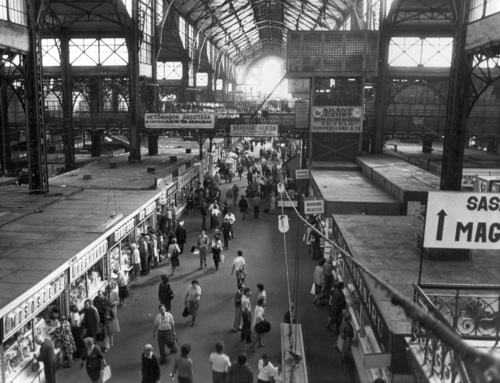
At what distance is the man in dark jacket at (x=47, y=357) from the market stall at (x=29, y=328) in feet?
0.58

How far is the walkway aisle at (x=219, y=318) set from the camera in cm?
1048

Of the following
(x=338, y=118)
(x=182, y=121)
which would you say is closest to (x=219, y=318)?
(x=338, y=118)

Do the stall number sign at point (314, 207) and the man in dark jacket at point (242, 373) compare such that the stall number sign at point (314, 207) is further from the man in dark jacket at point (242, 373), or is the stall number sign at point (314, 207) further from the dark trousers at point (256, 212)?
the man in dark jacket at point (242, 373)

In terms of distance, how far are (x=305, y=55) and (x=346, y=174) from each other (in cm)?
832

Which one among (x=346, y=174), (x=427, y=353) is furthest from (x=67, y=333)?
(x=346, y=174)

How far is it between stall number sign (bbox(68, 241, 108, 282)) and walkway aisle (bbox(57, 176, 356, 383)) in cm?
174

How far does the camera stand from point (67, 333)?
10461 mm

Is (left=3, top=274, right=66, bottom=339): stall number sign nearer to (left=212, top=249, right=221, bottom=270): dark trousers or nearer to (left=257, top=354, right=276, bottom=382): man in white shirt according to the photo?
(left=257, top=354, right=276, bottom=382): man in white shirt

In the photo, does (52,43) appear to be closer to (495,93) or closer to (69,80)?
(69,80)

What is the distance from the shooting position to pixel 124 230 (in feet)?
49.4

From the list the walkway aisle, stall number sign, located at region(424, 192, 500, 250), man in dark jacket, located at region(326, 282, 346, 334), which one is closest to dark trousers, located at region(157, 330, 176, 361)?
the walkway aisle

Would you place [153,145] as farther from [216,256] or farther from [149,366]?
[149,366]

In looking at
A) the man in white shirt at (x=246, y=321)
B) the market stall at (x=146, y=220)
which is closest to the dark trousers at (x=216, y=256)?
the market stall at (x=146, y=220)

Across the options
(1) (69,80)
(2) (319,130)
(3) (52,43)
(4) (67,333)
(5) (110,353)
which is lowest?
(5) (110,353)
